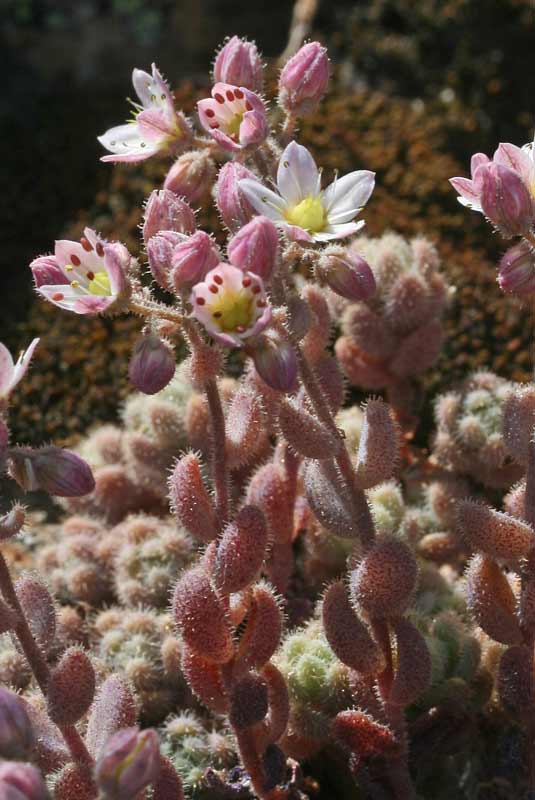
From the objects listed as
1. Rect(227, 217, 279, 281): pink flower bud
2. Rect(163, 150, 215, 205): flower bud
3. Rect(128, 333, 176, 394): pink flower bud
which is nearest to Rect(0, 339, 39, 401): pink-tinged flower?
Rect(128, 333, 176, 394): pink flower bud

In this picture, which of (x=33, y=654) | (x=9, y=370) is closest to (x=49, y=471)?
(x=9, y=370)

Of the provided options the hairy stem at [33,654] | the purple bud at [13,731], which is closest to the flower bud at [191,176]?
the hairy stem at [33,654]

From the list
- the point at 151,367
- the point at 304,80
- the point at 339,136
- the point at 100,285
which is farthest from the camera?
the point at 339,136

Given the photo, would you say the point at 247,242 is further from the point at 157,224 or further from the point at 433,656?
the point at 433,656

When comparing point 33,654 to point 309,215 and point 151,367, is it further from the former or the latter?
point 309,215

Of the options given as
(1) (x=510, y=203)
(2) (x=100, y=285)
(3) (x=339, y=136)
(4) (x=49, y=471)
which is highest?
(1) (x=510, y=203)

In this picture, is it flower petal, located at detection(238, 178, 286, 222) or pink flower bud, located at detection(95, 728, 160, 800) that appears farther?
flower petal, located at detection(238, 178, 286, 222)

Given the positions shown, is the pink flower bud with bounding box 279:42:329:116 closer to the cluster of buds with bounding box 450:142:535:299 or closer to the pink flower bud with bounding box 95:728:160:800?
the cluster of buds with bounding box 450:142:535:299
